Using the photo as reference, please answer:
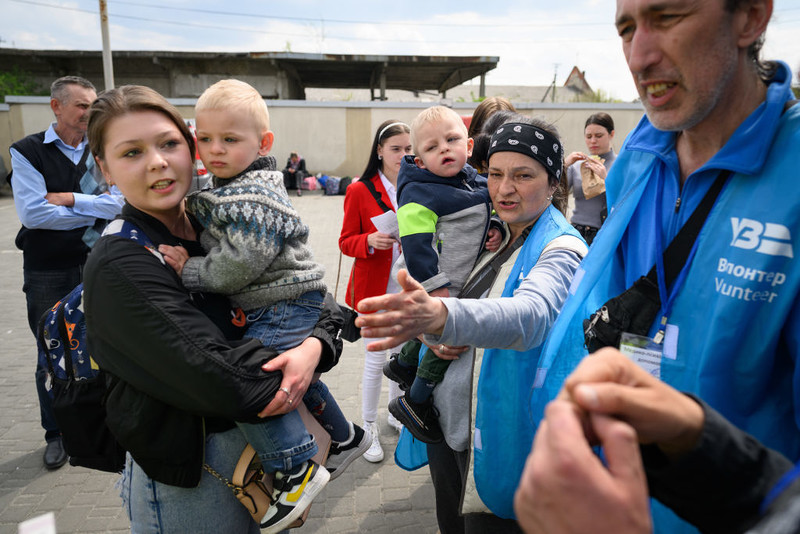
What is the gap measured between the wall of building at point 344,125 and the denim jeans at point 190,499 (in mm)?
17451

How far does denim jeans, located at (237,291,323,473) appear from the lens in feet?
5.24

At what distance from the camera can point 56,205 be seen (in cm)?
342

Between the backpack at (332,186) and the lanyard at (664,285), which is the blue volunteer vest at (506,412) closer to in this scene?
the lanyard at (664,285)

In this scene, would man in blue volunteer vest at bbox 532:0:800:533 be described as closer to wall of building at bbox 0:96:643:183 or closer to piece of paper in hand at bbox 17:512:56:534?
piece of paper in hand at bbox 17:512:56:534

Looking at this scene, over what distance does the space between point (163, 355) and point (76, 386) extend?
2.08ft

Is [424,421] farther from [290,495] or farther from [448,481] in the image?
[290,495]

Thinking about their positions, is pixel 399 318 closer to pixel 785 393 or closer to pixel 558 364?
pixel 558 364

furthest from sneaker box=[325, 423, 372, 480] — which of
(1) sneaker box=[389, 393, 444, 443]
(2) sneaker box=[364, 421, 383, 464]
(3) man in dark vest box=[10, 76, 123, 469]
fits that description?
(3) man in dark vest box=[10, 76, 123, 469]

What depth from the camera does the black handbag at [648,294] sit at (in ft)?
4.14

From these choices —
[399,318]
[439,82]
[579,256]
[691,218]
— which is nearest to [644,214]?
[691,218]

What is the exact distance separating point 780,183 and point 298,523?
68.5 inches

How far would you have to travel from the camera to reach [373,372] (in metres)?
3.76

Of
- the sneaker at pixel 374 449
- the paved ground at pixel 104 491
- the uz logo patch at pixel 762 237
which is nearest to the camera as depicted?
the uz logo patch at pixel 762 237

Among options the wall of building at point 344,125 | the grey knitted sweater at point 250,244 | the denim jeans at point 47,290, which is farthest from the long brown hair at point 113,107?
the wall of building at point 344,125
